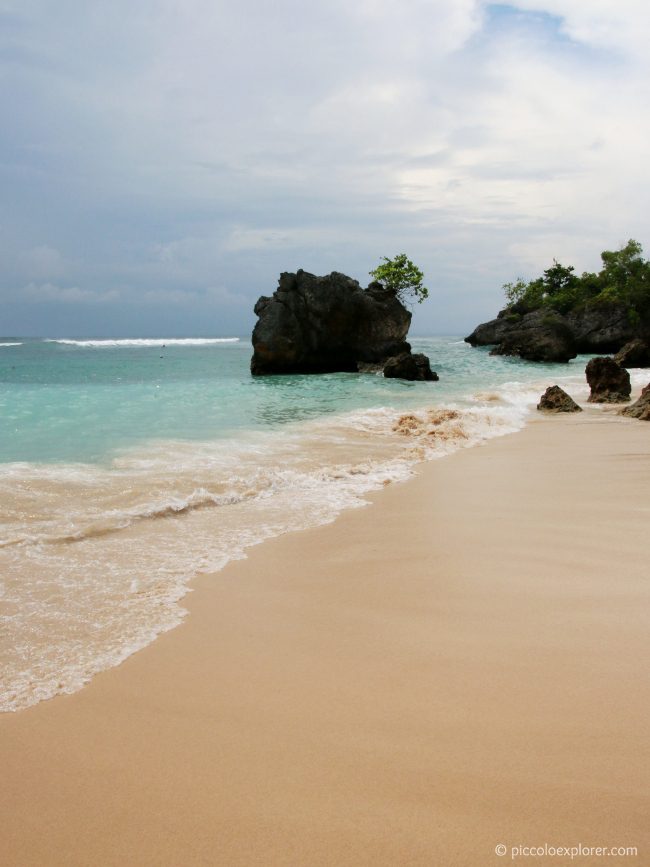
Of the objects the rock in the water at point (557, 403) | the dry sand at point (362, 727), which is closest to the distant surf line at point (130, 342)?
the rock in the water at point (557, 403)

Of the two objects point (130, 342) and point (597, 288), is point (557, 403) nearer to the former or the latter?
point (597, 288)

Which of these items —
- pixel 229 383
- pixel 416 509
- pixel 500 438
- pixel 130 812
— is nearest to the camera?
pixel 130 812

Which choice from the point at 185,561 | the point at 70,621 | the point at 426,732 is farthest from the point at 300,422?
the point at 426,732

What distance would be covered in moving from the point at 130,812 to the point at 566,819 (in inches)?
48.4

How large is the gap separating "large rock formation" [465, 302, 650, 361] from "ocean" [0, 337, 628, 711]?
22.2 meters

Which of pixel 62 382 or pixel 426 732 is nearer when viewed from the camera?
pixel 426 732

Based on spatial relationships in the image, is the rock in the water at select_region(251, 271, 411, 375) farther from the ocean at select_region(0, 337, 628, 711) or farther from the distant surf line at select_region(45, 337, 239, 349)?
the distant surf line at select_region(45, 337, 239, 349)

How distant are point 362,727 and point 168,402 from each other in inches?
608

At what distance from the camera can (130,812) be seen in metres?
1.81

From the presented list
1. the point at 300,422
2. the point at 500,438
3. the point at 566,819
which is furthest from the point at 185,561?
the point at 300,422

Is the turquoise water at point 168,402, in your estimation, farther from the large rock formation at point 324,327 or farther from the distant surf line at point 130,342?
the distant surf line at point 130,342

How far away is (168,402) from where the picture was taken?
55.4 ft

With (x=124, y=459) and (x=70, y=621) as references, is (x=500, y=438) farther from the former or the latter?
(x=70, y=621)

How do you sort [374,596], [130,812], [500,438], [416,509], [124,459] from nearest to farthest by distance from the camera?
1. [130,812]
2. [374,596]
3. [416,509]
4. [124,459]
5. [500,438]
